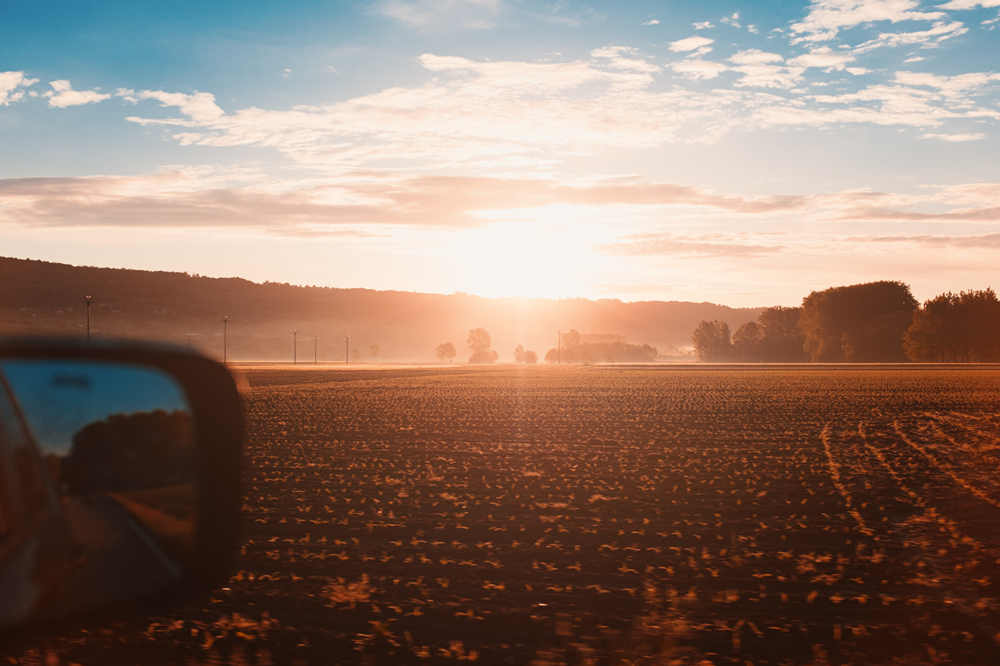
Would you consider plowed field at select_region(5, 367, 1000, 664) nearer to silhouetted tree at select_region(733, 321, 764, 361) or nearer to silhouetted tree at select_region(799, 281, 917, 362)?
silhouetted tree at select_region(799, 281, 917, 362)

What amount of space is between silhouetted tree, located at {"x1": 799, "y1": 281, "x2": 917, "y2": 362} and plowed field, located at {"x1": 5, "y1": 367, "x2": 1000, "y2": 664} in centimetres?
14365

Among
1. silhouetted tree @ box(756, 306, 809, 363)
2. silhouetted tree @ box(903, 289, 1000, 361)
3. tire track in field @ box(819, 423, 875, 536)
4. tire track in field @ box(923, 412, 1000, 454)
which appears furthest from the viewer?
silhouetted tree @ box(756, 306, 809, 363)

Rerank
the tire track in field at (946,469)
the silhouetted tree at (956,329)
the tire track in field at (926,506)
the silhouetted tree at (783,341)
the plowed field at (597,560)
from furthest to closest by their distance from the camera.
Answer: the silhouetted tree at (783,341)
the silhouetted tree at (956,329)
the tire track in field at (946,469)
the tire track in field at (926,506)
the plowed field at (597,560)

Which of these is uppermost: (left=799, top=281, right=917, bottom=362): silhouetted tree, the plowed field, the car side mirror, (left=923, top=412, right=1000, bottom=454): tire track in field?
(left=799, top=281, right=917, bottom=362): silhouetted tree

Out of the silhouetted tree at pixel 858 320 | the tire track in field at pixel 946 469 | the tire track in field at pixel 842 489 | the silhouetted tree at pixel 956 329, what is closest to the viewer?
the tire track in field at pixel 842 489

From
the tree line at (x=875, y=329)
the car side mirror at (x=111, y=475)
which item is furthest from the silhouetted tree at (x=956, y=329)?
the car side mirror at (x=111, y=475)

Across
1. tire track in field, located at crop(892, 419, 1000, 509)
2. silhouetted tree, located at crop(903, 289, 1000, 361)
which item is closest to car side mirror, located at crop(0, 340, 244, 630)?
tire track in field, located at crop(892, 419, 1000, 509)

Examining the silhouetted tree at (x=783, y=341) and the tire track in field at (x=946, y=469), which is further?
the silhouetted tree at (x=783, y=341)

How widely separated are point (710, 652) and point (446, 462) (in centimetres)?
1174

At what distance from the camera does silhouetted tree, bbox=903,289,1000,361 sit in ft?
460

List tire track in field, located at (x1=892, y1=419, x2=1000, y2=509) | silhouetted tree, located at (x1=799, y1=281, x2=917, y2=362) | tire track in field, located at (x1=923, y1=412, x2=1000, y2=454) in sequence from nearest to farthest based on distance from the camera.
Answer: tire track in field, located at (x1=892, y1=419, x2=1000, y2=509) < tire track in field, located at (x1=923, y1=412, x2=1000, y2=454) < silhouetted tree, located at (x1=799, y1=281, x2=917, y2=362)

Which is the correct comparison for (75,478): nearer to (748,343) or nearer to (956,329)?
(956,329)

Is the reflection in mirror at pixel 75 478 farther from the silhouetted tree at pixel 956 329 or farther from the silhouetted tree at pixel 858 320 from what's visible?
the silhouetted tree at pixel 858 320

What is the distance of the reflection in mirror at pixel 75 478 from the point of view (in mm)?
2504
